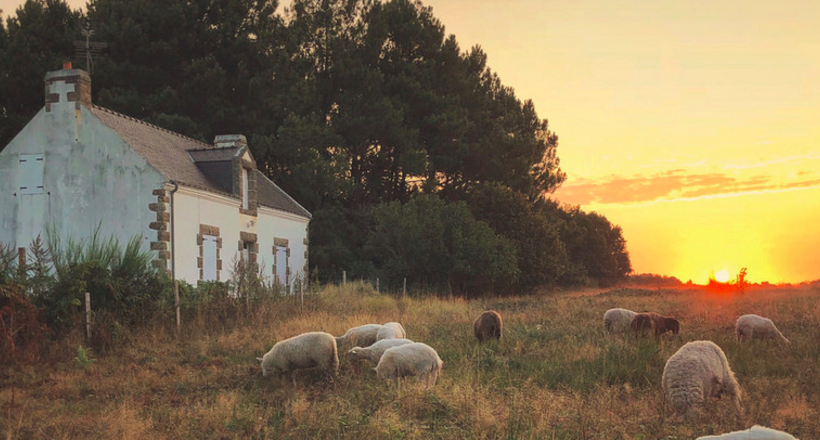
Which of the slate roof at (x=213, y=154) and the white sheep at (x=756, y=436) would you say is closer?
the white sheep at (x=756, y=436)

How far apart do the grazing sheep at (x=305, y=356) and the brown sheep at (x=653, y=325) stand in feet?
23.8

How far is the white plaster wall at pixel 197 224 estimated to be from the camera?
81.6ft

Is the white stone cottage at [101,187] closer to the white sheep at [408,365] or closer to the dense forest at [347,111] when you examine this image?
the dense forest at [347,111]

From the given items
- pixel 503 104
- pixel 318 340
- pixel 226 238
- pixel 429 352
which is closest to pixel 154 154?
pixel 226 238

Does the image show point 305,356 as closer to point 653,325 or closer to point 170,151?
point 653,325

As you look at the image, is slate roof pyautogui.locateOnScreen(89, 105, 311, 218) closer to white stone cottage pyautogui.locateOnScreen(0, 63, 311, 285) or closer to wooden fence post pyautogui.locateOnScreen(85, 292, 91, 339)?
white stone cottage pyautogui.locateOnScreen(0, 63, 311, 285)

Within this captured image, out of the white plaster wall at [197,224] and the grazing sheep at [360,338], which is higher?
the white plaster wall at [197,224]

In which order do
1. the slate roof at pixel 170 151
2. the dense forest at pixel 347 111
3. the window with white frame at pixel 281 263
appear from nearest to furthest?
the slate roof at pixel 170 151 → the window with white frame at pixel 281 263 → the dense forest at pixel 347 111

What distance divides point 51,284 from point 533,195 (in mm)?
37822

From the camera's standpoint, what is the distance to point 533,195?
51.0 meters

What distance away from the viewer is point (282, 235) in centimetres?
3306

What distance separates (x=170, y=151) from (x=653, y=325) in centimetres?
1860

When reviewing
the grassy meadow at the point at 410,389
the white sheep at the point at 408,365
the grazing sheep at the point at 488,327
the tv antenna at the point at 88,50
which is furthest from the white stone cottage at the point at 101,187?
the white sheep at the point at 408,365

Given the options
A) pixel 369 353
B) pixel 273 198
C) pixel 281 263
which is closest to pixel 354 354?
pixel 369 353
